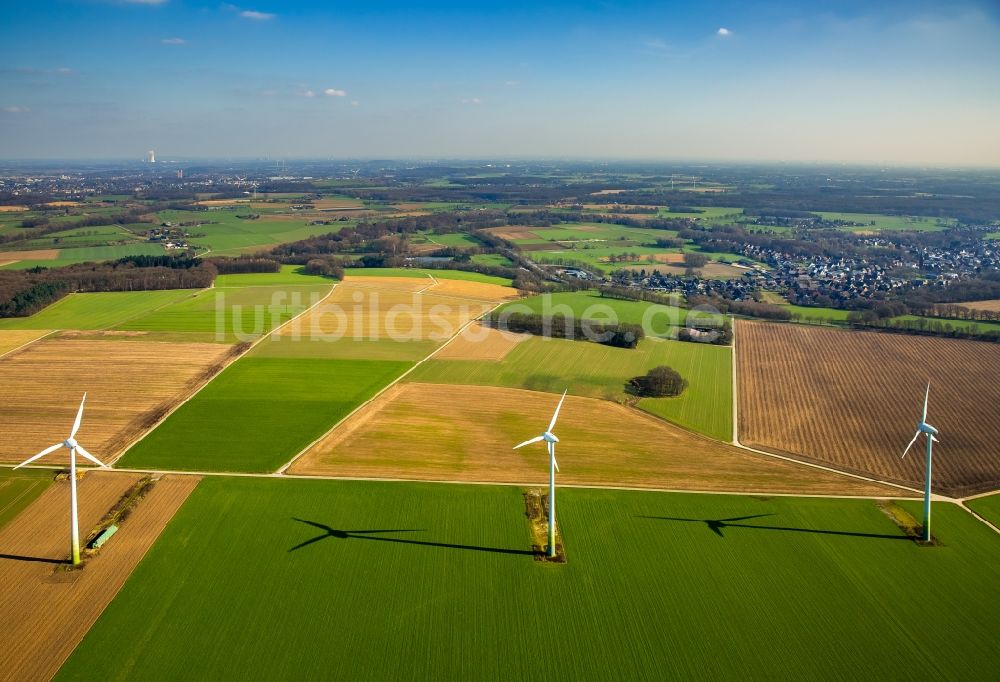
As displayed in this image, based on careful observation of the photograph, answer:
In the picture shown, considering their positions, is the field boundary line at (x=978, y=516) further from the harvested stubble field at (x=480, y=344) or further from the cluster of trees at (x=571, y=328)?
the harvested stubble field at (x=480, y=344)

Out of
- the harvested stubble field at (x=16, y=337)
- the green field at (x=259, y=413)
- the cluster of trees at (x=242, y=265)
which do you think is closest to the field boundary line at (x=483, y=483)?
the green field at (x=259, y=413)

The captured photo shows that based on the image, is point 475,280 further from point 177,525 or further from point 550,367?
point 177,525

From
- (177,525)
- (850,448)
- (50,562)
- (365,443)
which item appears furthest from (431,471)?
(850,448)

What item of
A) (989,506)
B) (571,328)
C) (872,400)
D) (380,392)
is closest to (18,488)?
(380,392)

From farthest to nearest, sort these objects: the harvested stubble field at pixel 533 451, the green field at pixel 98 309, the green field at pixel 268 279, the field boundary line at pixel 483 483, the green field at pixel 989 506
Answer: the green field at pixel 268 279, the green field at pixel 98 309, the harvested stubble field at pixel 533 451, the field boundary line at pixel 483 483, the green field at pixel 989 506

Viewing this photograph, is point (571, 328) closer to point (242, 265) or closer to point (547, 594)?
point (547, 594)
